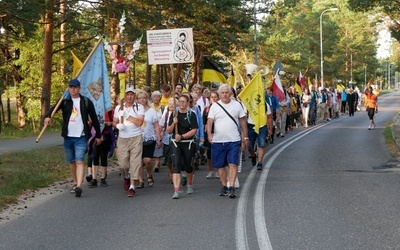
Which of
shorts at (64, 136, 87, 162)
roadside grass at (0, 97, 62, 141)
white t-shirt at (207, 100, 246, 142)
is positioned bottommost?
roadside grass at (0, 97, 62, 141)

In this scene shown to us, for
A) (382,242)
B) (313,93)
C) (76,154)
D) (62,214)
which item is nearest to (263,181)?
(76,154)

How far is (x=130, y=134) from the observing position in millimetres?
11727

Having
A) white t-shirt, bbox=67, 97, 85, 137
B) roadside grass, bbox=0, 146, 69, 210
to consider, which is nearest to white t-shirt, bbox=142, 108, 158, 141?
white t-shirt, bbox=67, 97, 85, 137

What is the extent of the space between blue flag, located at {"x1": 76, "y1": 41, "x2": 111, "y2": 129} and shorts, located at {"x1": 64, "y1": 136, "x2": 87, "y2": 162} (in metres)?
1.04

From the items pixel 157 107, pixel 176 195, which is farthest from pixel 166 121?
pixel 176 195

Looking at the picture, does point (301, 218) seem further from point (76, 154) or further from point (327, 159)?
point (327, 159)

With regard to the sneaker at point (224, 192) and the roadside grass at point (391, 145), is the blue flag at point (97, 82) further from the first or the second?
the roadside grass at point (391, 145)

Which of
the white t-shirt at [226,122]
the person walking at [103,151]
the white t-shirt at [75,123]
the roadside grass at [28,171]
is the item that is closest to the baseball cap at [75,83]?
the white t-shirt at [75,123]

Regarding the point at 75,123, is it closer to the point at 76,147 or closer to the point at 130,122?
the point at 76,147

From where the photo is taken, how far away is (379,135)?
81.9 feet

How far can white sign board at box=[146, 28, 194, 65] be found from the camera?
14297 millimetres

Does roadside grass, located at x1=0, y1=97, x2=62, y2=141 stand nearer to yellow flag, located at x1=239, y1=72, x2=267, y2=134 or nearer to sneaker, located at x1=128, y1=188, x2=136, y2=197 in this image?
yellow flag, located at x1=239, y1=72, x2=267, y2=134

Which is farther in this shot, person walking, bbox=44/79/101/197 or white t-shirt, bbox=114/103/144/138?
white t-shirt, bbox=114/103/144/138

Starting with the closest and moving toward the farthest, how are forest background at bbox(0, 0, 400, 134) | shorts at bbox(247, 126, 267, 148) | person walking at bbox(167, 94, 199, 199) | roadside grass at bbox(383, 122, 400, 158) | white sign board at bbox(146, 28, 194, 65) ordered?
person walking at bbox(167, 94, 199, 199) < white sign board at bbox(146, 28, 194, 65) < shorts at bbox(247, 126, 267, 148) < roadside grass at bbox(383, 122, 400, 158) < forest background at bbox(0, 0, 400, 134)
